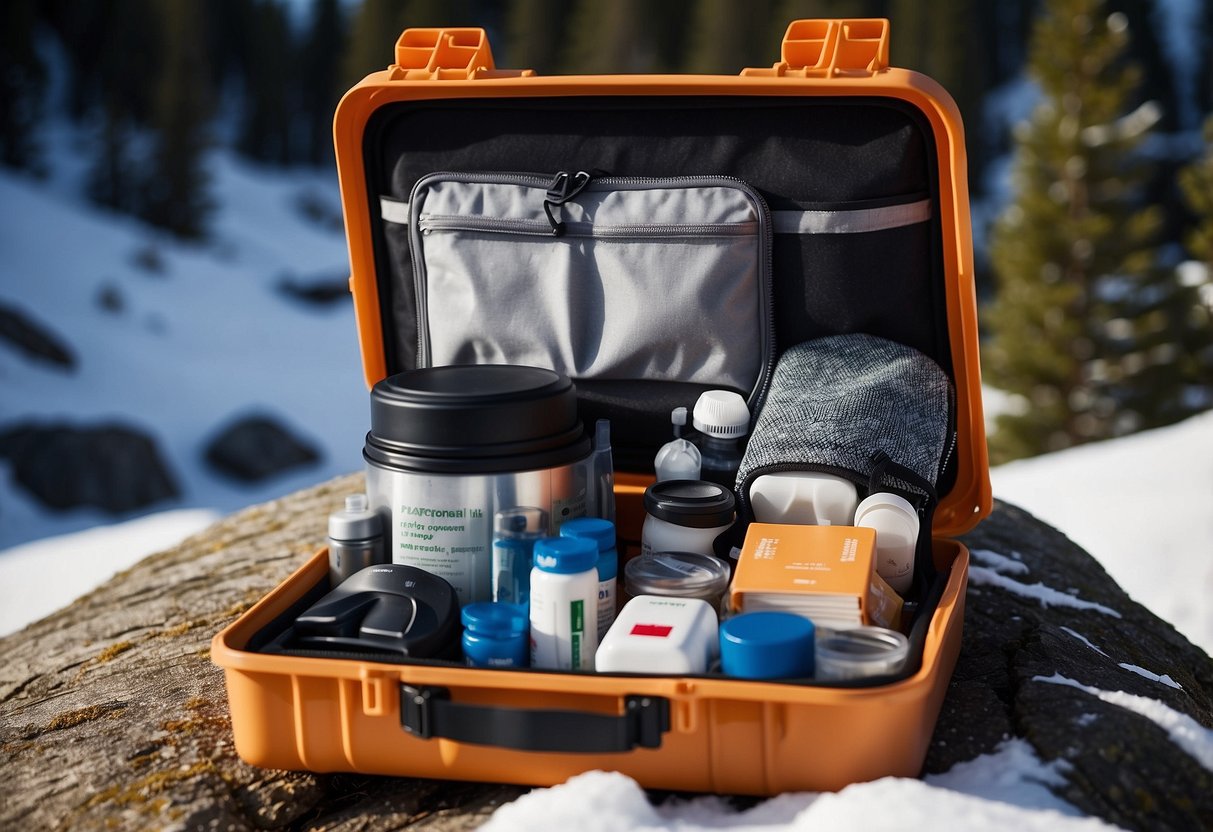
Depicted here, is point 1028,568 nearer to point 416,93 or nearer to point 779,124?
point 779,124

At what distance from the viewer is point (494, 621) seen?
1.37 m

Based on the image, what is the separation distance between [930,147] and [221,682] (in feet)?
4.52

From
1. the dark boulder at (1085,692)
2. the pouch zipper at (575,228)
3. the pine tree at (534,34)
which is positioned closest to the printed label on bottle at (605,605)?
the dark boulder at (1085,692)

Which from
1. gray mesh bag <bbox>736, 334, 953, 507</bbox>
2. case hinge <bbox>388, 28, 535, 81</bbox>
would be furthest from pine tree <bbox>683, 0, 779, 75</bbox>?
gray mesh bag <bbox>736, 334, 953, 507</bbox>

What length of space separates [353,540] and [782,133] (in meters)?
0.95

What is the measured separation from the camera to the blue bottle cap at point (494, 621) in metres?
1.36

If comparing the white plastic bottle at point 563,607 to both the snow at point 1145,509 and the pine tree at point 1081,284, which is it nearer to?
the snow at point 1145,509

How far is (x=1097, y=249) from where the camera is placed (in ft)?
35.4

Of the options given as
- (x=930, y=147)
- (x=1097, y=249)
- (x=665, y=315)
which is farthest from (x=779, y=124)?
(x=1097, y=249)

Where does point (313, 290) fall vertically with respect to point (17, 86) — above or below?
below

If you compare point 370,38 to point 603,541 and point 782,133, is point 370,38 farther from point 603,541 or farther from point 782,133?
point 603,541

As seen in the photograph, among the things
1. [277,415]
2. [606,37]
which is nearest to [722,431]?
[277,415]

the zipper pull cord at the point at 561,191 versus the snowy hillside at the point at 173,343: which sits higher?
the zipper pull cord at the point at 561,191

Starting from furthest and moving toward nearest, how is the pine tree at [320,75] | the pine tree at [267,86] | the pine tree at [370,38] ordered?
1. the pine tree at [320,75]
2. the pine tree at [267,86]
3. the pine tree at [370,38]
